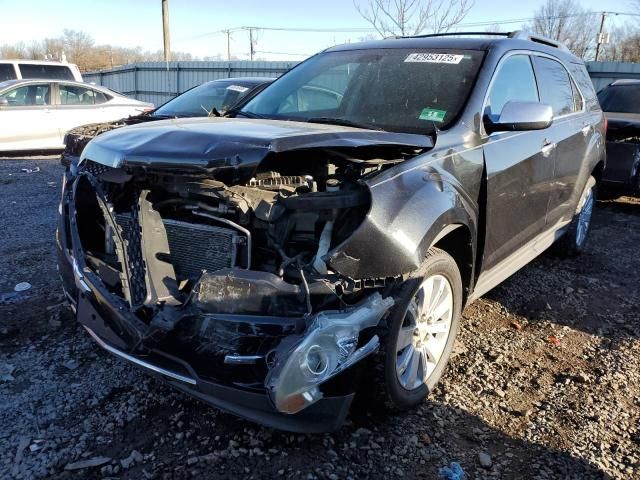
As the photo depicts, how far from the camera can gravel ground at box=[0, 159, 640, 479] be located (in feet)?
8.41

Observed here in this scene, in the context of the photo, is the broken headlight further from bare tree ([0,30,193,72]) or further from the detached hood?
bare tree ([0,30,193,72])

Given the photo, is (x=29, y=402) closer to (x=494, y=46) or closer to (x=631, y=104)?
(x=494, y=46)

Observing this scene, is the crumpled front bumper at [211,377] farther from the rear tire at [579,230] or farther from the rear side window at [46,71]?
the rear side window at [46,71]

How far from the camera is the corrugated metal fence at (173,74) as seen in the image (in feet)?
59.5

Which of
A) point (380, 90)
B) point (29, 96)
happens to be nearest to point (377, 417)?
point (380, 90)

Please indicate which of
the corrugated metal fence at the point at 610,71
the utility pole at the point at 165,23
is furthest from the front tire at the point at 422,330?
the utility pole at the point at 165,23

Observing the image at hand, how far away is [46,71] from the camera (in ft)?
45.9

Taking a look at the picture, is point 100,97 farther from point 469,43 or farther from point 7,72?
point 469,43

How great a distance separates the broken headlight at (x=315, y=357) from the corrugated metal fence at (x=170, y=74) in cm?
1584

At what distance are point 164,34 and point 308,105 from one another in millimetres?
22407

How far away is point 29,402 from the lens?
2.98m

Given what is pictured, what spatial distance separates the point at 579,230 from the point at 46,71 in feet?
43.4

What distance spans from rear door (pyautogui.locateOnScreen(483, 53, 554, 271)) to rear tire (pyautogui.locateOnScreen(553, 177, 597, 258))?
48.4 inches

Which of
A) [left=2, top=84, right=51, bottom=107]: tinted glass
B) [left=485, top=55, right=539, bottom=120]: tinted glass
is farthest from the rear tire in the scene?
[left=2, top=84, right=51, bottom=107]: tinted glass
